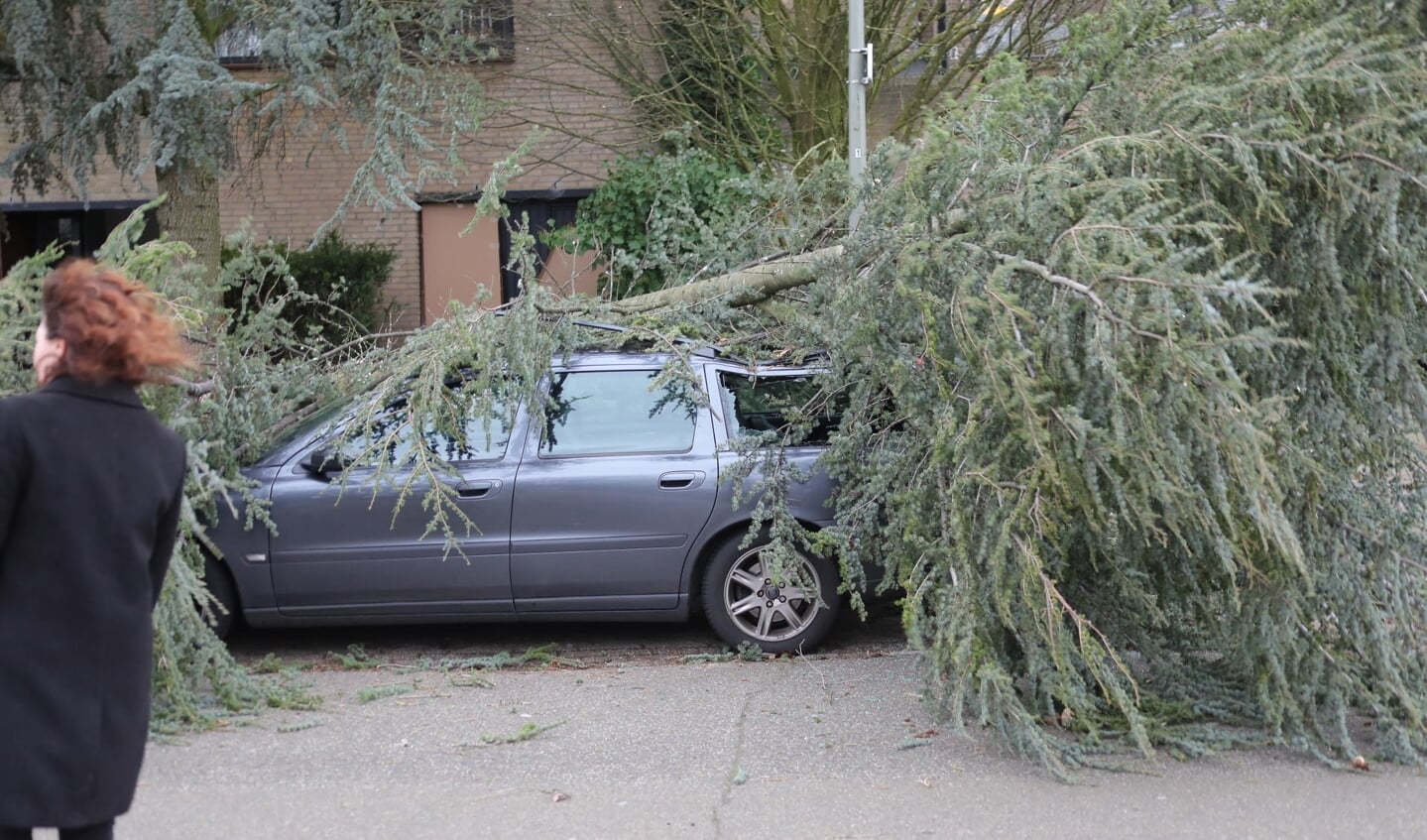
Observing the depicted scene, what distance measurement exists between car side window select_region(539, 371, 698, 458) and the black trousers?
349 centimetres

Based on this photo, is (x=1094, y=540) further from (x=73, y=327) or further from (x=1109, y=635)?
(x=73, y=327)

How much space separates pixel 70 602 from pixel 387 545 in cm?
335

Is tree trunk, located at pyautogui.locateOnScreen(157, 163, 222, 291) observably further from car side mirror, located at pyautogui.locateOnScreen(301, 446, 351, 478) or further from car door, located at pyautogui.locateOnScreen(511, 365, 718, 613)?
car door, located at pyautogui.locateOnScreen(511, 365, 718, 613)

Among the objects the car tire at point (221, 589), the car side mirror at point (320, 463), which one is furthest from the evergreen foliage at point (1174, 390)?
the car tire at point (221, 589)

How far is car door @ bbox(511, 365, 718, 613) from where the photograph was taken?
6.11 metres

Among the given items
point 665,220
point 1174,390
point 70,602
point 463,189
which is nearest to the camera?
point 70,602

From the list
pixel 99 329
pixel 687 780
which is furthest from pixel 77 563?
pixel 687 780

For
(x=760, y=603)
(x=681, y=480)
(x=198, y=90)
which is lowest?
(x=760, y=603)

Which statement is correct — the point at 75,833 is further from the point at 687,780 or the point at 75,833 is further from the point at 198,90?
the point at 198,90

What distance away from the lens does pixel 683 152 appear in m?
9.86

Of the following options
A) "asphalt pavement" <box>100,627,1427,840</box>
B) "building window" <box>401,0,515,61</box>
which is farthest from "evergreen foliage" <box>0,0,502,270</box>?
"asphalt pavement" <box>100,627,1427,840</box>

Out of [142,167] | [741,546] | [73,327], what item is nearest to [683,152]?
[142,167]

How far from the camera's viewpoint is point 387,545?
20.1 ft

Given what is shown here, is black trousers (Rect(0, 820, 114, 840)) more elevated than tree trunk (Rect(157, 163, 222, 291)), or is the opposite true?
tree trunk (Rect(157, 163, 222, 291))
